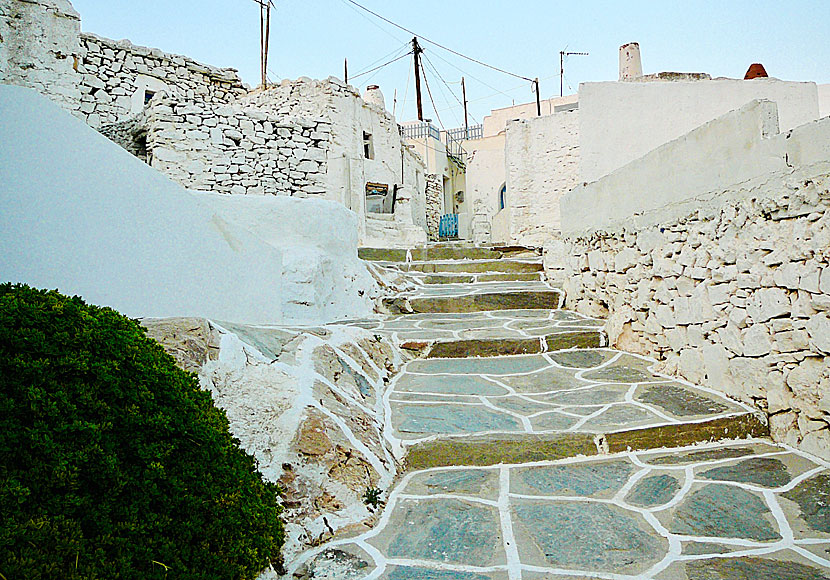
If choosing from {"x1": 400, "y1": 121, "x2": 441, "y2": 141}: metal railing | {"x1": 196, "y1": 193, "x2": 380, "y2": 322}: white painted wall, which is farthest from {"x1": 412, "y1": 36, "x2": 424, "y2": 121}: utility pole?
{"x1": 196, "y1": 193, "x2": 380, "y2": 322}: white painted wall

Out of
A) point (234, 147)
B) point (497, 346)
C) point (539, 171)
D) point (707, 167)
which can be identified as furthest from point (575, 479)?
point (539, 171)

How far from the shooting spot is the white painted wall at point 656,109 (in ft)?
23.6

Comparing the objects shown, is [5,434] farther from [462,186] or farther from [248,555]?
[462,186]

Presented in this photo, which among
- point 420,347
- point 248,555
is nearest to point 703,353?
point 420,347

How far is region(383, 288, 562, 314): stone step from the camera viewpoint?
6.52m

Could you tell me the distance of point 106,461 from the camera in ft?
4.27

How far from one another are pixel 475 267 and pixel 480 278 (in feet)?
1.89

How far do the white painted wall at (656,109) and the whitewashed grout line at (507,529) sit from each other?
6004 millimetres

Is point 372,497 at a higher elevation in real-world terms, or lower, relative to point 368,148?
lower

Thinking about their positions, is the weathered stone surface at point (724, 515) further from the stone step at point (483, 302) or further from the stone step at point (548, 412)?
the stone step at point (483, 302)

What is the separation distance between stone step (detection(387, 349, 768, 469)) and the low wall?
23cm

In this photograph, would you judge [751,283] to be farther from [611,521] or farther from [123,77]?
[123,77]

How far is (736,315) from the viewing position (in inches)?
129

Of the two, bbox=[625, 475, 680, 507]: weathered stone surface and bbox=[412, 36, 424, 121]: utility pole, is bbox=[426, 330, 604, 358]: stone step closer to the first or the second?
bbox=[625, 475, 680, 507]: weathered stone surface
